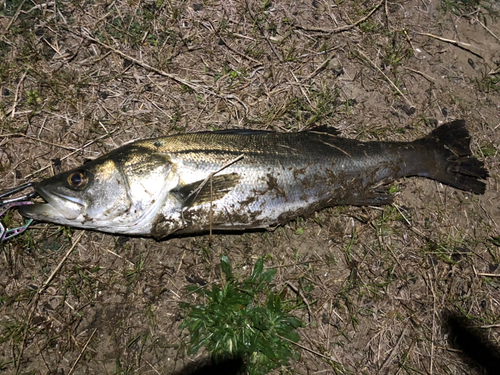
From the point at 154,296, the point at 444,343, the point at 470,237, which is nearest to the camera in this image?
the point at 154,296

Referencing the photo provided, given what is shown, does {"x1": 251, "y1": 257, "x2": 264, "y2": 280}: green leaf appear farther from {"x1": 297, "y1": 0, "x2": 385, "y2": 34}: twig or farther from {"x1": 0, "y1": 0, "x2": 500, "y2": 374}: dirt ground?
{"x1": 297, "y1": 0, "x2": 385, "y2": 34}: twig

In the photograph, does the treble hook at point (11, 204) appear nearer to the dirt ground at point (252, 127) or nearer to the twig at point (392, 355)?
the dirt ground at point (252, 127)

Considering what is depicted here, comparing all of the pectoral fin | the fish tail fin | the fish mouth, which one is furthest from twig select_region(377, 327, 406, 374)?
the fish mouth

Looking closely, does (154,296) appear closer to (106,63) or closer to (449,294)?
(106,63)

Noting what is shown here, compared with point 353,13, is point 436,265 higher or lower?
lower

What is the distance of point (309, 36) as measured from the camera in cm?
411

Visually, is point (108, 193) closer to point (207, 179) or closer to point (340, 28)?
point (207, 179)

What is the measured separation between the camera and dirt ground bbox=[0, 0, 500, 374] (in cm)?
323

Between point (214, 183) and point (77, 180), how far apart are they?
130 centimetres

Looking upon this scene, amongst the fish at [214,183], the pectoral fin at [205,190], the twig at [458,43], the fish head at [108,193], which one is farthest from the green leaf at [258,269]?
the twig at [458,43]

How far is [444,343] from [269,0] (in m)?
5.09

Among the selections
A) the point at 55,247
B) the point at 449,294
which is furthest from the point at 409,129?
the point at 55,247

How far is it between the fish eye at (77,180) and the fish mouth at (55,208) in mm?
118

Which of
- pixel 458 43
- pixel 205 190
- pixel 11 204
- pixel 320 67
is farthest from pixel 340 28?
pixel 11 204
